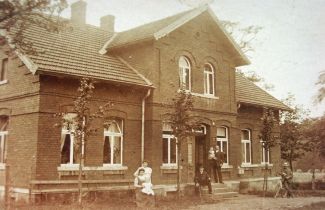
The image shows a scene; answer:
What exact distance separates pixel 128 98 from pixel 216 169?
212 inches

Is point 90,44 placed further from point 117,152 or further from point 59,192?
point 59,192

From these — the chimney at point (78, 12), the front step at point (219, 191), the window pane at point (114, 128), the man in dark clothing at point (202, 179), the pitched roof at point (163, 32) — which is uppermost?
the chimney at point (78, 12)

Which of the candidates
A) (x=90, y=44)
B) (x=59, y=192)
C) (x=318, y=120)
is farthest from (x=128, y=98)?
(x=318, y=120)

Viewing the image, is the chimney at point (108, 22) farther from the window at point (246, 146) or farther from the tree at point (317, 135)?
the tree at point (317, 135)

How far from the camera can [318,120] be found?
88.1ft

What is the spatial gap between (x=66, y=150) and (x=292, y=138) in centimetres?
1467

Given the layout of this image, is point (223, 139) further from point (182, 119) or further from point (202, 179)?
point (182, 119)

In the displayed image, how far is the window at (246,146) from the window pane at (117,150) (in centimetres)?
836

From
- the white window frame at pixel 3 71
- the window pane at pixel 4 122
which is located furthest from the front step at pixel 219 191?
the white window frame at pixel 3 71

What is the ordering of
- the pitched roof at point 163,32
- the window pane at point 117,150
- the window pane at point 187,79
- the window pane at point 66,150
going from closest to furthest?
the window pane at point 66,150
the window pane at point 117,150
the pitched roof at point 163,32
the window pane at point 187,79

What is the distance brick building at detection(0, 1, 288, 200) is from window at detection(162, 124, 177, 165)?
4cm

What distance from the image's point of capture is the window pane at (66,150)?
14.9 m

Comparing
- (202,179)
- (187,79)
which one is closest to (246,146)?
(187,79)

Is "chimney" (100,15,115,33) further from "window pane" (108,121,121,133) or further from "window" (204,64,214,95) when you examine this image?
"window pane" (108,121,121,133)
